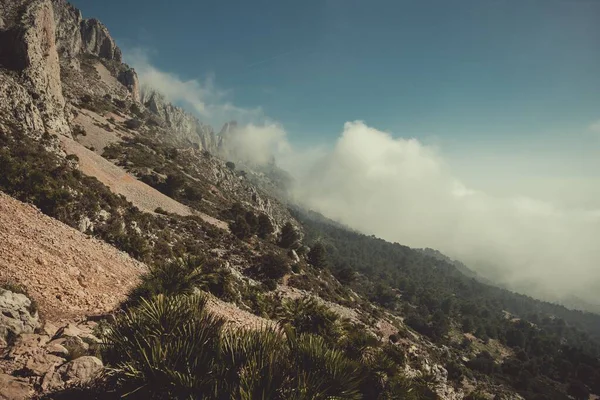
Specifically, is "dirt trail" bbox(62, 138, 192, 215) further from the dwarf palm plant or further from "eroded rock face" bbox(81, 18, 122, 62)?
"eroded rock face" bbox(81, 18, 122, 62)

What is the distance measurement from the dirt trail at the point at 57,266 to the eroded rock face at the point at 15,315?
1.30 m

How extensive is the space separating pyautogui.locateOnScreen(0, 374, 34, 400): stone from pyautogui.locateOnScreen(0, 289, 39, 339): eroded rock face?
209cm

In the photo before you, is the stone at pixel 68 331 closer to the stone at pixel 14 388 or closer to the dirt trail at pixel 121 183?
the stone at pixel 14 388

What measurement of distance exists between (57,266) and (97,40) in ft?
534

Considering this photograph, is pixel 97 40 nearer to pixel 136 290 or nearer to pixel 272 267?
pixel 272 267

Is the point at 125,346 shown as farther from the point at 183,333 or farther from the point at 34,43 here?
the point at 34,43

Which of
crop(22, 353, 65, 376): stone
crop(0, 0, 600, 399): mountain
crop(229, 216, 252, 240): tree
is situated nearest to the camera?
crop(0, 0, 600, 399): mountain

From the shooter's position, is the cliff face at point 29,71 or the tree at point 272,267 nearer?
the cliff face at point 29,71

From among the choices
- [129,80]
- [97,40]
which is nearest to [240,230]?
[129,80]

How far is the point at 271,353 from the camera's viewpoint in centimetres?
576

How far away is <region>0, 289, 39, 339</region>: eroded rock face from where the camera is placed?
7979 mm

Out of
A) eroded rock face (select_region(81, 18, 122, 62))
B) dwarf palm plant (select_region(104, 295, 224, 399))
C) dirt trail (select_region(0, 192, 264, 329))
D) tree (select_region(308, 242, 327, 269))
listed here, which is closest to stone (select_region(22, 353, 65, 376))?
dwarf palm plant (select_region(104, 295, 224, 399))

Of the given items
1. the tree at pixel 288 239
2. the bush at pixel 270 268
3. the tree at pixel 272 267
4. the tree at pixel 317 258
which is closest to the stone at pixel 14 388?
the bush at pixel 270 268

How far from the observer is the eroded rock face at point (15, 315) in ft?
26.2
